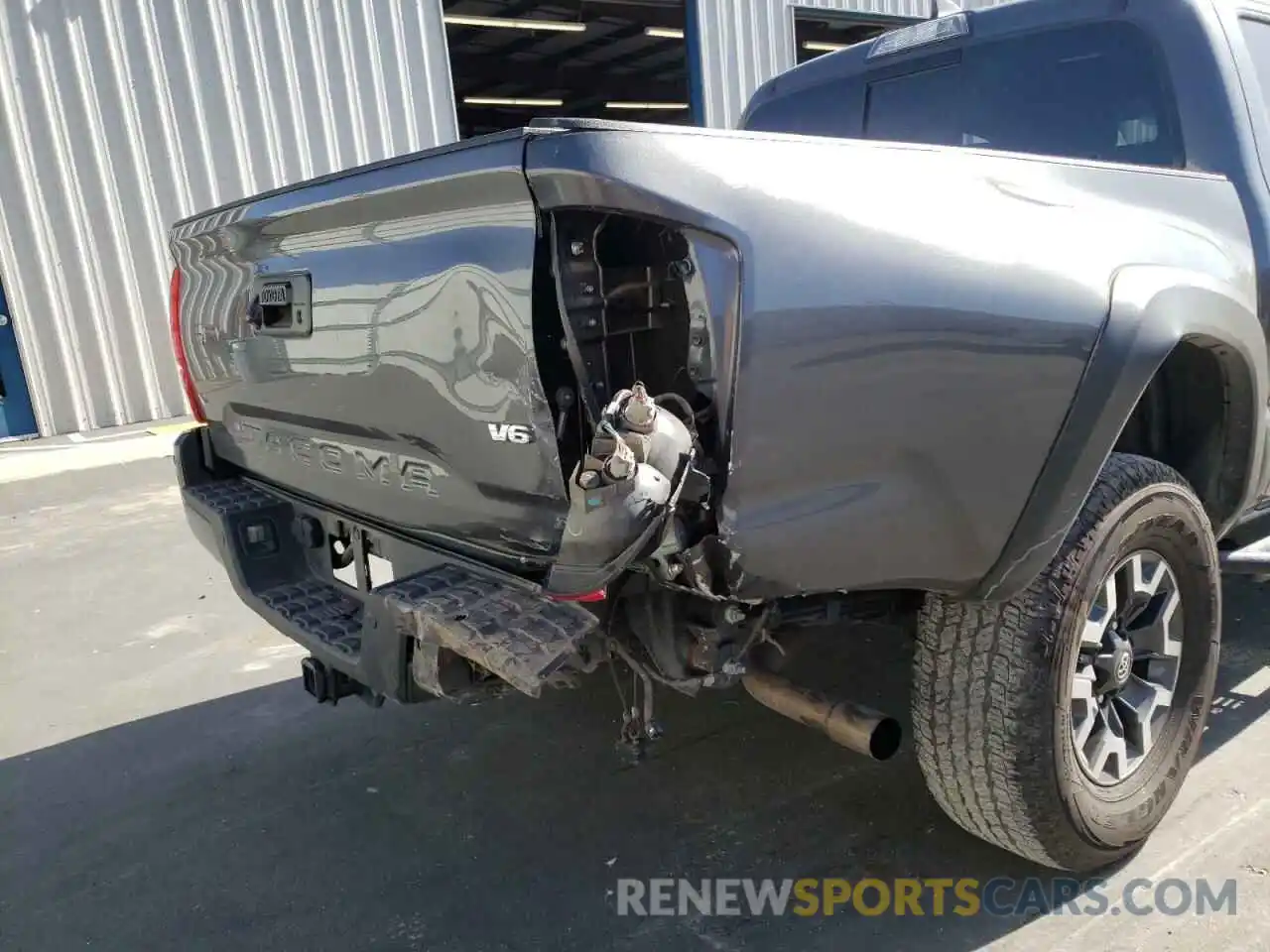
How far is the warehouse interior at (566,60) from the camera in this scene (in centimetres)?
1230

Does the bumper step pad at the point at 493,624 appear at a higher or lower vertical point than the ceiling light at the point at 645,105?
lower

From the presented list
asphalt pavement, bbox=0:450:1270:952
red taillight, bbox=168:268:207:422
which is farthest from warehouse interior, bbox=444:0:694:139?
asphalt pavement, bbox=0:450:1270:952

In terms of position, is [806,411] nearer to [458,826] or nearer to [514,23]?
[458,826]

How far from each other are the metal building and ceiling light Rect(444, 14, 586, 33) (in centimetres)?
237

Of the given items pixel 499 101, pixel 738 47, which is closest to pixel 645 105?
pixel 499 101

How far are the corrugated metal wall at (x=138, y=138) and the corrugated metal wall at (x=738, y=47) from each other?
10.8 ft

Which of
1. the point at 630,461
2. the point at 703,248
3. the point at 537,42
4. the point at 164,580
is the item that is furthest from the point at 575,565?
the point at 537,42

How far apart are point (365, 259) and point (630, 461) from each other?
95cm

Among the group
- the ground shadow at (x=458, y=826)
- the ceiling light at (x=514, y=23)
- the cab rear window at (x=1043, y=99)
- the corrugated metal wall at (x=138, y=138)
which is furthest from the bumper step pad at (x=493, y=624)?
the ceiling light at (x=514, y=23)

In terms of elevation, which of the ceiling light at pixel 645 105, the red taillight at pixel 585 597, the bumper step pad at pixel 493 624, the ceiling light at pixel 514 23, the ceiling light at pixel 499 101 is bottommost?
the bumper step pad at pixel 493 624

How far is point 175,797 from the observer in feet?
10.9

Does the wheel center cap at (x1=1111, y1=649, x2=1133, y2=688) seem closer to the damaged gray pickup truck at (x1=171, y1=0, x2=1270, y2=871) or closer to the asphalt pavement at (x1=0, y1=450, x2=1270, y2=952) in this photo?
the damaged gray pickup truck at (x1=171, y1=0, x2=1270, y2=871)

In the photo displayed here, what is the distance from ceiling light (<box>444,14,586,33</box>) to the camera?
11.9 metres

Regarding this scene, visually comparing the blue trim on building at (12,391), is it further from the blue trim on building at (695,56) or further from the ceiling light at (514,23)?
the blue trim on building at (695,56)
